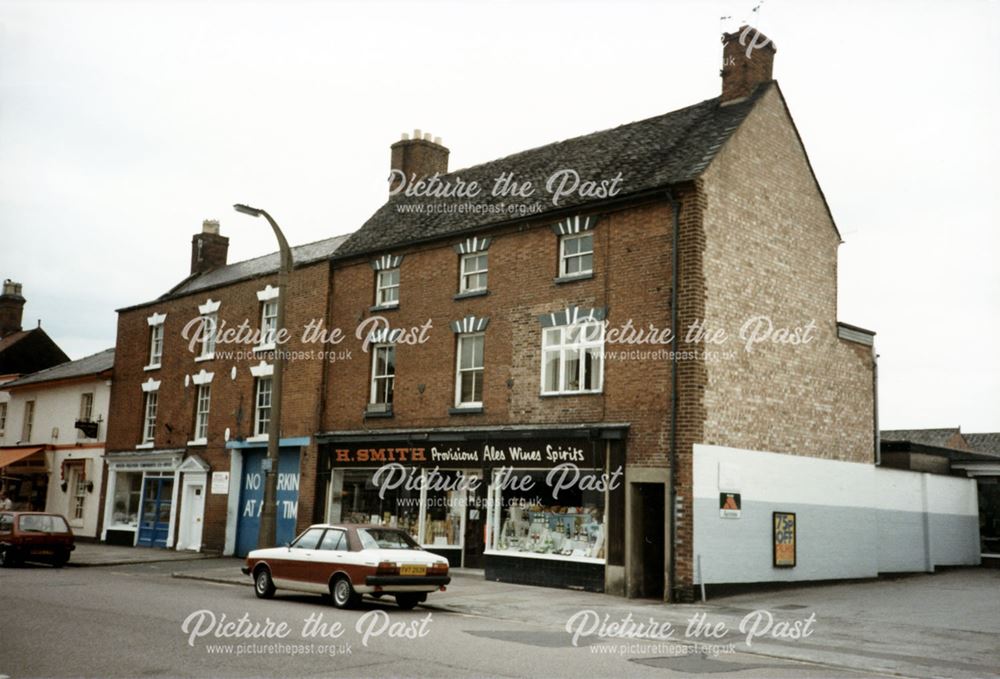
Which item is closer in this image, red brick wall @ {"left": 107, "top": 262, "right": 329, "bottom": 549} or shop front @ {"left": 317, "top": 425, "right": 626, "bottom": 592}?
shop front @ {"left": 317, "top": 425, "right": 626, "bottom": 592}

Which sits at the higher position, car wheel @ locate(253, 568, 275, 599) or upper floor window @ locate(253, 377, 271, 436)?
upper floor window @ locate(253, 377, 271, 436)

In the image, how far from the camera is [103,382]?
36.2 metres

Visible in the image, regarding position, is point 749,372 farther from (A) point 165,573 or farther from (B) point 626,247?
(A) point 165,573

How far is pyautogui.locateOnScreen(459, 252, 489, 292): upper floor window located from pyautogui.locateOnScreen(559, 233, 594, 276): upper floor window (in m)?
2.47

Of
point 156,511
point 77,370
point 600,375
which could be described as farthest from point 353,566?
point 77,370

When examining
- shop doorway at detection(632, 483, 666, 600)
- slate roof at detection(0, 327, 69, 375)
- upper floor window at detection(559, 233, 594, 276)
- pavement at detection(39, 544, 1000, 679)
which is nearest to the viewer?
pavement at detection(39, 544, 1000, 679)

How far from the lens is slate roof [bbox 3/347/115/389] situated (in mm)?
37500

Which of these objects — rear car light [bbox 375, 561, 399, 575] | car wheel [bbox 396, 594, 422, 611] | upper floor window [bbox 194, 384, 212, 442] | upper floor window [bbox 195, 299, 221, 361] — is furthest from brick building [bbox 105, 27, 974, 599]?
rear car light [bbox 375, 561, 399, 575]

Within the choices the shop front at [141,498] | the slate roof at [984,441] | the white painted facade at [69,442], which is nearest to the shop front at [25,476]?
the white painted facade at [69,442]

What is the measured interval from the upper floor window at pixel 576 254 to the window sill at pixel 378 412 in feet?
21.3

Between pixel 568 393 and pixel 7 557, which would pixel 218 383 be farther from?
pixel 568 393

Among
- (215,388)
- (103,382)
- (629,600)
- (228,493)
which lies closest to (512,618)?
(629,600)

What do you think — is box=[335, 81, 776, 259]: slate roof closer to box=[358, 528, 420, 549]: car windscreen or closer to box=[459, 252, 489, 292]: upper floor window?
box=[459, 252, 489, 292]: upper floor window

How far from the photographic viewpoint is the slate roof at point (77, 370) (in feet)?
123
